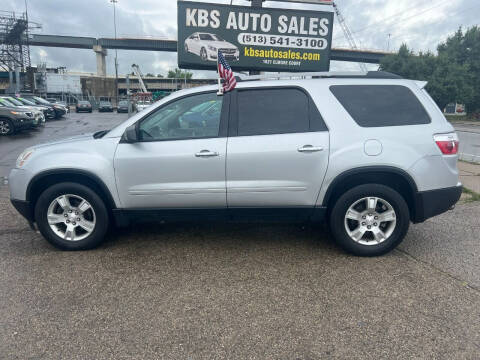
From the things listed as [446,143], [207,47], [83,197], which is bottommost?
[83,197]

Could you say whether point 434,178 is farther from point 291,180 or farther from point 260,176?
point 260,176

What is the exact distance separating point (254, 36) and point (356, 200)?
8.76 m

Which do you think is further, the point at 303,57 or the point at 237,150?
the point at 303,57

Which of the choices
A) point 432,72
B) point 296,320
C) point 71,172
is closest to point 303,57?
point 71,172

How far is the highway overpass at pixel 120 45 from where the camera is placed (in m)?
60.7

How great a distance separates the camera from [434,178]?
3.98 meters

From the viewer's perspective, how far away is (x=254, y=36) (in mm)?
11477

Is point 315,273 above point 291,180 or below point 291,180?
below

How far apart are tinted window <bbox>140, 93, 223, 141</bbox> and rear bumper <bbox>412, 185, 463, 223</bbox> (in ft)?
7.34

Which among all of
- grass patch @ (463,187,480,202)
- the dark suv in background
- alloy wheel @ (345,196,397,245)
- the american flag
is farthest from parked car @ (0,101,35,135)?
the dark suv in background

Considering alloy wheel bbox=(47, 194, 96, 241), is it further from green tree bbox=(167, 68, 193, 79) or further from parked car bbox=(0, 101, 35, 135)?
green tree bbox=(167, 68, 193, 79)

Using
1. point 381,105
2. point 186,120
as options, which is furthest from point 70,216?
point 381,105

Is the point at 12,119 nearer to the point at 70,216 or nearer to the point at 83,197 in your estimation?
the point at 70,216

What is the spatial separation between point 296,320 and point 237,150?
5.77ft
